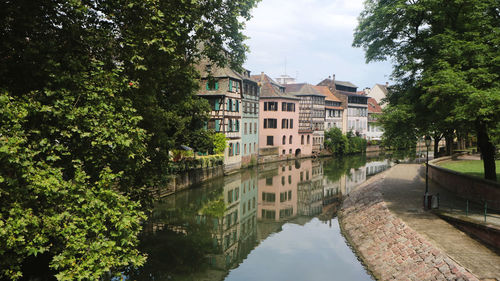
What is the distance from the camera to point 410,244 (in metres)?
15.3

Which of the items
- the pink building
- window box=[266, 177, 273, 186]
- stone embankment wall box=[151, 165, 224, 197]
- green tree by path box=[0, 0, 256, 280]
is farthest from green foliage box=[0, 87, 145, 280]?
the pink building

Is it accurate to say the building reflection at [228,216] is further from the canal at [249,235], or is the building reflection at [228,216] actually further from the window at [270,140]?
the window at [270,140]

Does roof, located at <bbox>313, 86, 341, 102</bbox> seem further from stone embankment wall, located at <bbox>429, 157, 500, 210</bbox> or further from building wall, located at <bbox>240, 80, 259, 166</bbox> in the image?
stone embankment wall, located at <bbox>429, 157, 500, 210</bbox>

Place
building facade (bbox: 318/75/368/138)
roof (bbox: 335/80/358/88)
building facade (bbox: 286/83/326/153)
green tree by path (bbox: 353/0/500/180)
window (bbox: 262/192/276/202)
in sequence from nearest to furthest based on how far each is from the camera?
1. green tree by path (bbox: 353/0/500/180)
2. window (bbox: 262/192/276/202)
3. building facade (bbox: 286/83/326/153)
4. building facade (bbox: 318/75/368/138)
5. roof (bbox: 335/80/358/88)

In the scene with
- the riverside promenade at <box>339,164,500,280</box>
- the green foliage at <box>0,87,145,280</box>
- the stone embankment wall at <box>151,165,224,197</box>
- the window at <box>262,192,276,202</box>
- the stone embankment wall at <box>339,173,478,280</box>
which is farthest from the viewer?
the window at <box>262,192,276,202</box>

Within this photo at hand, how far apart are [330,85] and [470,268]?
72296 millimetres

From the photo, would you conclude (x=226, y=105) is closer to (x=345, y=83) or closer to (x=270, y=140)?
(x=270, y=140)

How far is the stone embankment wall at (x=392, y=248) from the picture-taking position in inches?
501

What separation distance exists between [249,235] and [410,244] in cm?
968

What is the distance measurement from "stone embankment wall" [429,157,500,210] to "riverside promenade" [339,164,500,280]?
7.61ft

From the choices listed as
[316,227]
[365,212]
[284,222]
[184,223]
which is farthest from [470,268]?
[184,223]

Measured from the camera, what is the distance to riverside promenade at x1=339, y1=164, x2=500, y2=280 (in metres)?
12.5

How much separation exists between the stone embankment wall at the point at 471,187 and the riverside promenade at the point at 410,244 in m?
2.32

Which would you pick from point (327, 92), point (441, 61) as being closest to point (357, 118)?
point (327, 92)
